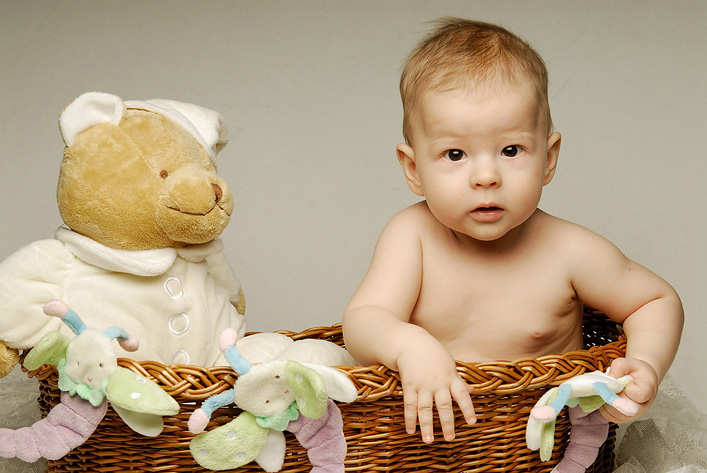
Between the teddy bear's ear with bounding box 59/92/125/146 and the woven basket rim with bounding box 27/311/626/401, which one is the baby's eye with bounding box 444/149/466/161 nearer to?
the woven basket rim with bounding box 27/311/626/401

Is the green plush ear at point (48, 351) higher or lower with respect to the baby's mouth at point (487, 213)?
lower

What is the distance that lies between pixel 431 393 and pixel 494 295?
36 cm

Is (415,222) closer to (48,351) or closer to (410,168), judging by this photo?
(410,168)

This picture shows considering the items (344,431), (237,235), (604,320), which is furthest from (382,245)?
(237,235)

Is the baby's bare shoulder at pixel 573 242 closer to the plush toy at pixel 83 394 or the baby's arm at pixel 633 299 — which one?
the baby's arm at pixel 633 299

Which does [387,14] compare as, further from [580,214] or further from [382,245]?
[382,245]

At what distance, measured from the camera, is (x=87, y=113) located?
4.93ft

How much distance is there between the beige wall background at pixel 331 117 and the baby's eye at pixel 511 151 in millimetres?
1031

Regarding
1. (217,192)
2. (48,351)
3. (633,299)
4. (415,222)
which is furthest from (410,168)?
(48,351)

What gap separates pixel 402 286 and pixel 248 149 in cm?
119

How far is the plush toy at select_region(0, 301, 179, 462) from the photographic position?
4.09 ft

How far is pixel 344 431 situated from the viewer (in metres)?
1.33

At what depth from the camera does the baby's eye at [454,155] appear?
1.47m

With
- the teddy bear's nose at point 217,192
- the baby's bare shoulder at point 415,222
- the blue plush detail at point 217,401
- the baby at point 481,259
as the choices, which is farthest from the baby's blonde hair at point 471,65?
the blue plush detail at point 217,401
